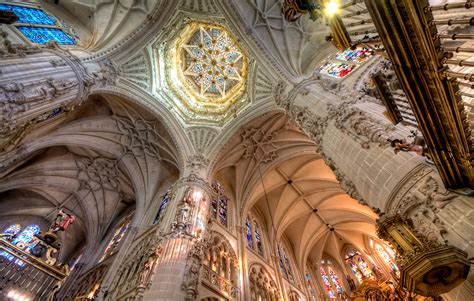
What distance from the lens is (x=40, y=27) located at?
11266mm

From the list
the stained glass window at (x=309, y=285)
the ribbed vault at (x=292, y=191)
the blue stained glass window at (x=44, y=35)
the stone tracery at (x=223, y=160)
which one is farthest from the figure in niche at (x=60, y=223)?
the stained glass window at (x=309, y=285)

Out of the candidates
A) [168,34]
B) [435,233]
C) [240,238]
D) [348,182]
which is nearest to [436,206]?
[435,233]

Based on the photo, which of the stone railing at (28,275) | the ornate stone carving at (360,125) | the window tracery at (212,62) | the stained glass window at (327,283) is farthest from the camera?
the stained glass window at (327,283)

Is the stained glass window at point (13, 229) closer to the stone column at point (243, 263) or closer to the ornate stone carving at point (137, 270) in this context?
the ornate stone carving at point (137, 270)

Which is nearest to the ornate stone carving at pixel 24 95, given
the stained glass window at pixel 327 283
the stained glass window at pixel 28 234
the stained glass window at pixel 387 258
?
the stained glass window at pixel 28 234

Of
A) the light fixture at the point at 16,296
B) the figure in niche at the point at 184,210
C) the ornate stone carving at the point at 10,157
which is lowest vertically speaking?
the light fixture at the point at 16,296

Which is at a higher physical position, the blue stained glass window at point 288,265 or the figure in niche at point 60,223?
the blue stained glass window at point 288,265

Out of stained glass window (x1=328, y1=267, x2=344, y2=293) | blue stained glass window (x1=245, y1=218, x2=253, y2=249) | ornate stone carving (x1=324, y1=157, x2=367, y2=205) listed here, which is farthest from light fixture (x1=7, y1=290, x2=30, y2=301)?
stained glass window (x1=328, y1=267, x2=344, y2=293)

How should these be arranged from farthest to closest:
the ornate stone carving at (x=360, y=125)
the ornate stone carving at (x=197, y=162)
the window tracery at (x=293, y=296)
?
1. the ornate stone carving at (x=197, y=162)
2. the window tracery at (x=293, y=296)
3. the ornate stone carving at (x=360, y=125)

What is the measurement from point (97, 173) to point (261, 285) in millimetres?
12349

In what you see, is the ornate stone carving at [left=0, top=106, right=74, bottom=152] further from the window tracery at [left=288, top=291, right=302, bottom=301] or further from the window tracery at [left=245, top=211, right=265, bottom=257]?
the window tracery at [left=288, top=291, right=302, bottom=301]

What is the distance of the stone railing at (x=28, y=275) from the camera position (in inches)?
352

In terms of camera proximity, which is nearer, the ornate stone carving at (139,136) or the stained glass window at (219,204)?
the stained glass window at (219,204)

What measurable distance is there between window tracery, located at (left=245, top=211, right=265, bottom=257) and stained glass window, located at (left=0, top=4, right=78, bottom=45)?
1320cm
